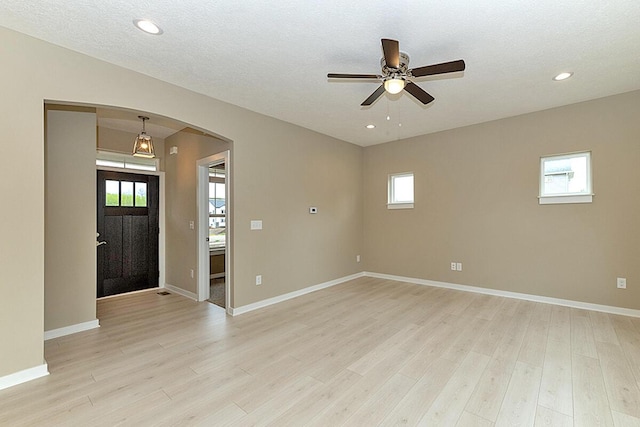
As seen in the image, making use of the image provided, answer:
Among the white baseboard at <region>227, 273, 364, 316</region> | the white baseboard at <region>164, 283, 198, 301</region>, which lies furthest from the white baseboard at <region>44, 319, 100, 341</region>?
the white baseboard at <region>227, 273, 364, 316</region>

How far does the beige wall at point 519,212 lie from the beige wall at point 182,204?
11.4ft

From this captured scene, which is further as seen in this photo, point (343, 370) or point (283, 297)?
point (283, 297)

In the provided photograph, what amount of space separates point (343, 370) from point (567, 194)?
3931 mm

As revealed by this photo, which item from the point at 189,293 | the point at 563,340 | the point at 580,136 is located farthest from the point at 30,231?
the point at 580,136

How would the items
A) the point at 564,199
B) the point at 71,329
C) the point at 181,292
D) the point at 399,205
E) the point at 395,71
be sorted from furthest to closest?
the point at 399,205 < the point at 181,292 < the point at 564,199 < the point at 71,329 < the point at 395,71

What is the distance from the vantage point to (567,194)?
3.95 meters

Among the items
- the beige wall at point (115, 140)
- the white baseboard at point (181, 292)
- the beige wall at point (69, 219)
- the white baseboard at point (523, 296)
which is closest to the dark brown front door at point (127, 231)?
the white baseboard at point (181, 292)

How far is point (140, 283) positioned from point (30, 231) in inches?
120

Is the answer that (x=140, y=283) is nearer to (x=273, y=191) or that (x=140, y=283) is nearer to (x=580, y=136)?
(x=273, y=191)

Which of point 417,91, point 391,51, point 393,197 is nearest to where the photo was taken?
point 391,51

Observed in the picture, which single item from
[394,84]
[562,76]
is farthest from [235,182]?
[562,76]

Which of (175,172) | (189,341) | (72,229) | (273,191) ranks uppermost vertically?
(175,172)

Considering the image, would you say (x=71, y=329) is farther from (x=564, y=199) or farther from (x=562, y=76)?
(x=564, y=199)

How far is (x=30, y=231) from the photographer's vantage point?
2.30 meters
